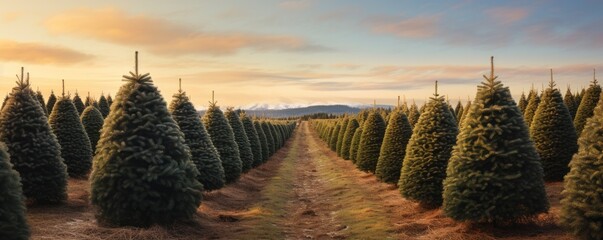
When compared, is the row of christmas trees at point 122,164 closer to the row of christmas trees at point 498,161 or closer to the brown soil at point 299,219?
the brown soil at point 299,219

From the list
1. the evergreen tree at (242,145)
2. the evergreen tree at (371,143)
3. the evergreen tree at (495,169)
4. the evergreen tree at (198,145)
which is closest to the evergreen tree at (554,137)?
the evergreen tree at (495,169)

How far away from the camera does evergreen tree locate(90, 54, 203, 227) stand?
13.0m

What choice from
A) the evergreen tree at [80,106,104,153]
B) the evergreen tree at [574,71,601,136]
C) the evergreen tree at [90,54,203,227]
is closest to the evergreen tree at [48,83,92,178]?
the evergreen tree at [80,106,104,153]

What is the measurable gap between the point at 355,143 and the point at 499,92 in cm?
2179

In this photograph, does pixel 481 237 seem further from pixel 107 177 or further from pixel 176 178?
pixel 107 177

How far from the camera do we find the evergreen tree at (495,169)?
13.3 meters

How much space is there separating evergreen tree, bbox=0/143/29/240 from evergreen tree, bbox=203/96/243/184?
14.4 m

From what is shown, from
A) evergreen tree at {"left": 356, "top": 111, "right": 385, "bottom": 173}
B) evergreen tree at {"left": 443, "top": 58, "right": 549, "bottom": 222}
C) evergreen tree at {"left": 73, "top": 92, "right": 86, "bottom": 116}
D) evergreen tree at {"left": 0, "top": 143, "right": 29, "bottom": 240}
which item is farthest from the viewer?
evergreen tree at {"left": 73, "top": 92, "right": 86, "bottom": 116}

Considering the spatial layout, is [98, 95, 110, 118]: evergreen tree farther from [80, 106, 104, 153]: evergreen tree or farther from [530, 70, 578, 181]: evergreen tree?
[530, 70, 578, 181]: evergreen tree

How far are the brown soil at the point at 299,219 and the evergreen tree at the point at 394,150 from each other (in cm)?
93

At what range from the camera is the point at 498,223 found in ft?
45.8

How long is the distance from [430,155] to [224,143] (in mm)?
11172

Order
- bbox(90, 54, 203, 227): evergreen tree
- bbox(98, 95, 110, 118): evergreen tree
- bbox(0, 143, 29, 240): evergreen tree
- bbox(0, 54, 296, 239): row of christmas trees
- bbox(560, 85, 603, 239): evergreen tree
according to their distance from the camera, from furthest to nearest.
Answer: bbox(98, 95, 110, 118): evergreen tree
bbox(90, 54, 203, 227): evergreen tree
bbox(0, 54, 296, 239): row of christmas trees
bbox(560, 85, 603, 239): evergreen tree
bbox(0, 143, 29, 240): evergreen tree

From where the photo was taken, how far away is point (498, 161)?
44.2 feet
